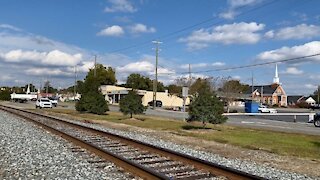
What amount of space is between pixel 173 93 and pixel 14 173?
103m

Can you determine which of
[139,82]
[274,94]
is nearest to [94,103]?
[139,82]

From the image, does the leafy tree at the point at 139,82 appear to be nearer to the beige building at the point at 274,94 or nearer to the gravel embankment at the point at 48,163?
the beige building at the point at 274,94

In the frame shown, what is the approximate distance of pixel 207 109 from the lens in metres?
23.6

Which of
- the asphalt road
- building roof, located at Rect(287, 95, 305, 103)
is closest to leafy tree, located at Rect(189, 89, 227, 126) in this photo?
the asphalt road

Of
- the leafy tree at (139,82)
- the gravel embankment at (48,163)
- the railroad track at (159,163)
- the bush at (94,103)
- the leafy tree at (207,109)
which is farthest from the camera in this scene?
the leafy tree at (139,82)

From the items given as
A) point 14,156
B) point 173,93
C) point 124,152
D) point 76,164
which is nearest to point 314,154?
point 124,152

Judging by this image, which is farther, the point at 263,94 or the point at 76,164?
the point at 263,94

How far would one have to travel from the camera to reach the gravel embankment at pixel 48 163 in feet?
29.4

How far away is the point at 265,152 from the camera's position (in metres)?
14.5

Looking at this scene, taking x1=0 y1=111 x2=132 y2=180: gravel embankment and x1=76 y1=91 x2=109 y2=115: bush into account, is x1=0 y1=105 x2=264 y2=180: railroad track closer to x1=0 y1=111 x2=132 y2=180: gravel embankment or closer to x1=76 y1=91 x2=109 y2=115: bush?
x1=0 y1=111 x2=132 y2=180: gravel embankment

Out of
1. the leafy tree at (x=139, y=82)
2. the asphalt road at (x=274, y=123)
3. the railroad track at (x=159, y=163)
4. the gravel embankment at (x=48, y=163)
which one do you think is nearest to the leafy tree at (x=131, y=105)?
the asphalt road at (x=274, y=123)

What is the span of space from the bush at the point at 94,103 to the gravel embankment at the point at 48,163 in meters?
27.3

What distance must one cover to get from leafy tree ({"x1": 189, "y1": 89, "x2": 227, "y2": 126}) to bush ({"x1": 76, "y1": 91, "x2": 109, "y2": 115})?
20204 millimetres

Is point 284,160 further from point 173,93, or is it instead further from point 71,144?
point 173,93
